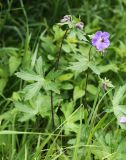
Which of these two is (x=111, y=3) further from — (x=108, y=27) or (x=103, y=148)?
(x=103, y=148)

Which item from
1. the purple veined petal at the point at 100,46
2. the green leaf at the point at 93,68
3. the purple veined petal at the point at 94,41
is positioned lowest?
the green leaf at the point at 93,68

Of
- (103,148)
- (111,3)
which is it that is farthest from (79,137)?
(111,3)

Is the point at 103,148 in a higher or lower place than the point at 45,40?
lower

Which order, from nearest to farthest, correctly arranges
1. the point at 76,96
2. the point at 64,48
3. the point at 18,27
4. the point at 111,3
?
the point at 76,96 → the point at 64,48 → the point at 18,27 → the point at 111,3

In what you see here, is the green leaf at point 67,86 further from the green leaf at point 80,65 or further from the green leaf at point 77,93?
the green leaf at point 80,65

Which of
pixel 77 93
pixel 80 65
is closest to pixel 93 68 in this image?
pixel 80 65

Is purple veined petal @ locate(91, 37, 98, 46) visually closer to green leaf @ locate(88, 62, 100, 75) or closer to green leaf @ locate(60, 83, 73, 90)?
green leaf @ locate(88, 62, 100, 75)

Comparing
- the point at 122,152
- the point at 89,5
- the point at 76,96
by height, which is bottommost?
the point at 122,152

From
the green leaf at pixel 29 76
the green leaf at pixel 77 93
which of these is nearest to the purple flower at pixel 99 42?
the green leaf at pixel 29 76

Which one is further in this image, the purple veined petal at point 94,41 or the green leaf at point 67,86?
the green leaf at point 67,86
